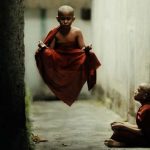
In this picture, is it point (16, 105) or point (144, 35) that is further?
point (144, 35)

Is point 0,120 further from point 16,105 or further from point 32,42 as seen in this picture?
point 32,42

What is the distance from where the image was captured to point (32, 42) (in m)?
14.2

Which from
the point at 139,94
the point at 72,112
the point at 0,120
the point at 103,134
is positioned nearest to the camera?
the point at 0,120

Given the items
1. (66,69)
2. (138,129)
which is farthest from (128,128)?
(66,69)

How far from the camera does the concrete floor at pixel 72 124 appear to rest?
864cm

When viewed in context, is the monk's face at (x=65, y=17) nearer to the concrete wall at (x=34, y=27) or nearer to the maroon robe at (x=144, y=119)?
the maroon robe at (x=144, y=119)

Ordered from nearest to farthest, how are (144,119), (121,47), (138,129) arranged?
1. (144,119)
2. (138,129)
3. (121,47)

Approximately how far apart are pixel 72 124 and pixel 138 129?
104 inches

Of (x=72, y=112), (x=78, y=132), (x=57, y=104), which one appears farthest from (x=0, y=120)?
(x=57, y=104)

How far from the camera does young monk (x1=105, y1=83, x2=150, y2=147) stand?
804 centimetres

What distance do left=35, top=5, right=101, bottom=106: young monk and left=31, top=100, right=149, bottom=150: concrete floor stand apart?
763 millimetres

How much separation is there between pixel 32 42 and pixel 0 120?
7.36 m

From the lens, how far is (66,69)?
29.2ft

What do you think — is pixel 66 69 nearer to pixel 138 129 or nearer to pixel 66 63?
pixel 66 63
